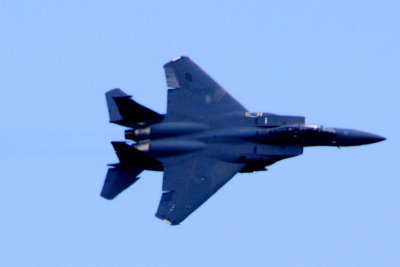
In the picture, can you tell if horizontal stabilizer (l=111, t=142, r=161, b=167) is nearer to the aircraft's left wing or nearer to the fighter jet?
the fighter jet

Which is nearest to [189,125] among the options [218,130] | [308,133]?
[218,130]

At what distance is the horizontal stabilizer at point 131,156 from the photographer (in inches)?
2238

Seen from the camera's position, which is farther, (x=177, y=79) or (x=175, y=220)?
(x=177, y=79)

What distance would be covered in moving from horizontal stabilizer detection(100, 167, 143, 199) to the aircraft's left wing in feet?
5.35

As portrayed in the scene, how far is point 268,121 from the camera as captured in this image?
188ft

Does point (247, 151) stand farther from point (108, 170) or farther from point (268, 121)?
point (108, 170)

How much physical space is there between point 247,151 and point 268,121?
163 cm

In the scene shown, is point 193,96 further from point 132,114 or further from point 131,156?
point 131,156

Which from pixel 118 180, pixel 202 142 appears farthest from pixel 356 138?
pixel 118 180

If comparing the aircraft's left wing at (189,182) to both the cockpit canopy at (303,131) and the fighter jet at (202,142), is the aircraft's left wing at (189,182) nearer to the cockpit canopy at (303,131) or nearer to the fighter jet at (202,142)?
the fighter jet at (202,142)

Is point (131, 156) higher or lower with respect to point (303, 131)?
lower

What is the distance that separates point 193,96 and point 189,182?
424 centimetres

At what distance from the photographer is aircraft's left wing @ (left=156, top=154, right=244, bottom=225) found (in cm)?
5603

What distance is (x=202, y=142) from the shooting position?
5741cm
